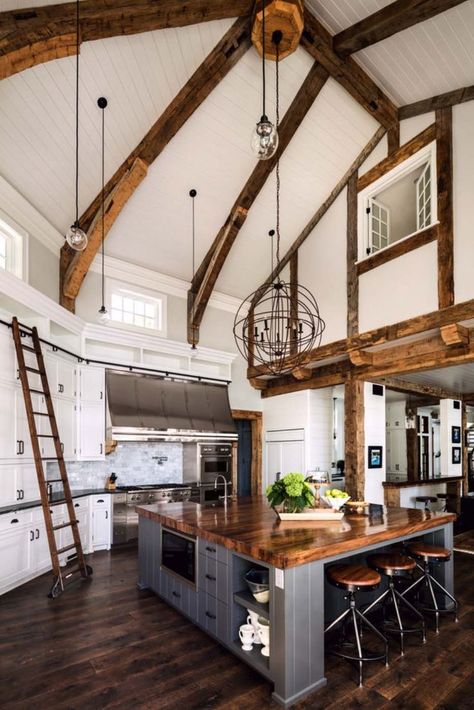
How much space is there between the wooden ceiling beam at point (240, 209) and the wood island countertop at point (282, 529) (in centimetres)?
418

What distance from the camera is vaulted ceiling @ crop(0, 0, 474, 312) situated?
187 inches

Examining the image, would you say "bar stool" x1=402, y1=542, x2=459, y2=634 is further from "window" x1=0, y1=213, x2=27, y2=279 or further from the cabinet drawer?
"window" x1=0, y1=213, x2=27, y2=279

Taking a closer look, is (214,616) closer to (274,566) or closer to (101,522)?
(274,566)

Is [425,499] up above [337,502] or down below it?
below

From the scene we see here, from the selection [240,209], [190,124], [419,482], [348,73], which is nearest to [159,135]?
[190,124]

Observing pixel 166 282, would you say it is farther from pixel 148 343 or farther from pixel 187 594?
pixel 187 594

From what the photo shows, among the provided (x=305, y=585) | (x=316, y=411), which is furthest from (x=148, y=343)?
(x=305, y=585)

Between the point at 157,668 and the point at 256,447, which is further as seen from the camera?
the point at 256,447

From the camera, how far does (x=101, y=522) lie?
20.8 feet

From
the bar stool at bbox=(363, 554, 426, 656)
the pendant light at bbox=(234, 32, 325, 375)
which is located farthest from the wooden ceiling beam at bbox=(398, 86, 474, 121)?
the bar stool at bbox=(363, 554, 426, 656)

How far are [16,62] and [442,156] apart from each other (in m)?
5.13

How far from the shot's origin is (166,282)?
795cm

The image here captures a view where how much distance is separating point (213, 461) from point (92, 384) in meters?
2.61

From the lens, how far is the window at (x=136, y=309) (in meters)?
7.35
